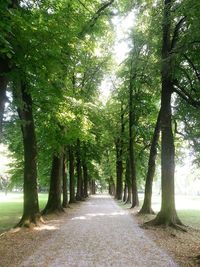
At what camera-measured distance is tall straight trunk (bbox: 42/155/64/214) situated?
75.4ft

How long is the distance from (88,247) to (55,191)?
511 inches

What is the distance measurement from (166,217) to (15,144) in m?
12.1

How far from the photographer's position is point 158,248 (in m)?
10.7

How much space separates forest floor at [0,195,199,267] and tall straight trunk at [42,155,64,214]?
24.6 feet

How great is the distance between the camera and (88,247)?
35.3ft

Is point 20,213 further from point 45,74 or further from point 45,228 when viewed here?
point 45,74

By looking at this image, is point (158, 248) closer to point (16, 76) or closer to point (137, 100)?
point (16, 76)

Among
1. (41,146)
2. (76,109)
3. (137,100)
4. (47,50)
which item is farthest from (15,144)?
(47,50)

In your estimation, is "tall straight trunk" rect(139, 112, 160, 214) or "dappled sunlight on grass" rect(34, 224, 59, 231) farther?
"tall straight trunk" rect(139, 112, 160, 214)

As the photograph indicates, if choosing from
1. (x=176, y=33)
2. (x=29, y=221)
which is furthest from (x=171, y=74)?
(x=29, y=221)

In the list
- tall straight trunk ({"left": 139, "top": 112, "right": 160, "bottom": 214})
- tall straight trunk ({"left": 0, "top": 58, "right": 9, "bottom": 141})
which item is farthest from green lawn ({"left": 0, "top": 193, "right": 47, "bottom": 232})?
tall straight trunk ({"left": 0, "top": 58, "right": 9, "bottom": 141})

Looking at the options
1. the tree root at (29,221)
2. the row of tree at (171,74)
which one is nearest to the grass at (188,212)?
the row of tree at (171,74)

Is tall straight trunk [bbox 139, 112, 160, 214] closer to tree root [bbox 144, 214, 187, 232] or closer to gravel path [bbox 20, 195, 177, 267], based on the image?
tree root [bbox 144, 214, 187, 232]

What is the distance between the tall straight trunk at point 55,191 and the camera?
23.0 meters
